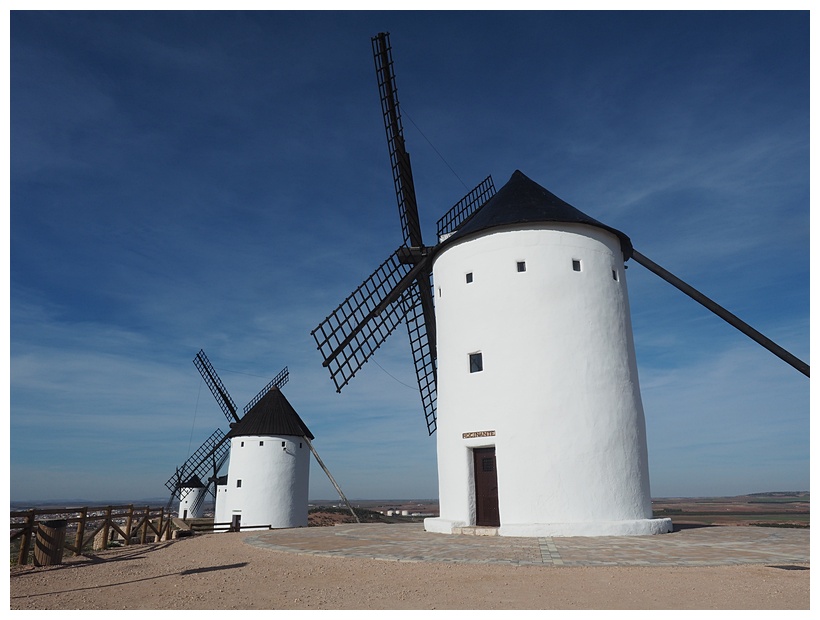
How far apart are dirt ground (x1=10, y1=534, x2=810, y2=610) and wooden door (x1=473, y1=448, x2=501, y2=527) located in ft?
16.8

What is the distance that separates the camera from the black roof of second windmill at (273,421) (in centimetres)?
2600

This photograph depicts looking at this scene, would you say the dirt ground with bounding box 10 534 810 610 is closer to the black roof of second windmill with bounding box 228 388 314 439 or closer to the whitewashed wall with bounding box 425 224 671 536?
the whitewashed wall with bounding box 425 224 671 536

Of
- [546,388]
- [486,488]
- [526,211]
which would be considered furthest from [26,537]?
[526,211]

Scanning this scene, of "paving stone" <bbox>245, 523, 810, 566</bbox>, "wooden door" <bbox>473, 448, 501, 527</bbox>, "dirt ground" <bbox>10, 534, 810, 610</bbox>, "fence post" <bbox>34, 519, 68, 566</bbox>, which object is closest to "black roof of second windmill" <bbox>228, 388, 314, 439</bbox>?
"paving stone" <bbox>245, 523, 810, 566</bbox>

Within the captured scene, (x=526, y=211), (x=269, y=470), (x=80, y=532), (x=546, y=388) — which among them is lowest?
(x=269, y=470)

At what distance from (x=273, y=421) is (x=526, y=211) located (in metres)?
16.7

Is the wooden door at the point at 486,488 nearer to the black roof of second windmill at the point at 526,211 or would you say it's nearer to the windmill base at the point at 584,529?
the windmill base at the point at 584,529

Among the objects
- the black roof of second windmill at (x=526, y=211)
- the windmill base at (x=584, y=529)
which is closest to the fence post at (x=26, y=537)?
the windmill base at (x=584, y=529)

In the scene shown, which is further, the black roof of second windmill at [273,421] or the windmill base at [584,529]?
the black roof of second windmill at [273,421]

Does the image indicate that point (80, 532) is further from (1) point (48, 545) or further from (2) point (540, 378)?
(2) point (540, 378)

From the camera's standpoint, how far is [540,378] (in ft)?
43.5

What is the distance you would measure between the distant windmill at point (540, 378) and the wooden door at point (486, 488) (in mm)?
23

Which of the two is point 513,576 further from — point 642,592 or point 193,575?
point 193,575

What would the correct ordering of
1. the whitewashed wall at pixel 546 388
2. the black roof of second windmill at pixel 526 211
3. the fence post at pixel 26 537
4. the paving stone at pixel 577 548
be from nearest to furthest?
the paving stone at pixel 577 548, the fence post at pixel 26 537, the whitewashed wall at pixel 546 388, the black roof of second windmill at pixel 526 211
